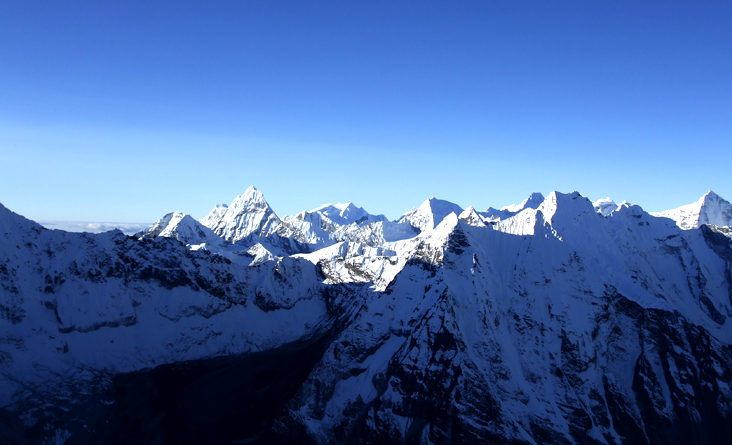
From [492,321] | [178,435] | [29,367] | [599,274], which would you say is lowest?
[178,435]

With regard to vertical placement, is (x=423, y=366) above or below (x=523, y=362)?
below

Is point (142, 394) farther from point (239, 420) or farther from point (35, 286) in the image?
point (35, 286)

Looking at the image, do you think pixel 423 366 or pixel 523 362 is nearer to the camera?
pixel 423 366

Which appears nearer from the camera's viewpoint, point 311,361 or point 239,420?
point 239,420

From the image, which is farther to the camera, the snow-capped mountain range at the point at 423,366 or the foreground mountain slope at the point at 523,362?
the snow-capped mountain range at the point at 423,366

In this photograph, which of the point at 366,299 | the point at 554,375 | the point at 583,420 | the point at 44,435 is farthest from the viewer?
the point at 366,299

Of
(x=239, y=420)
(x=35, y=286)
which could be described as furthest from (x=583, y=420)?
(x=35, y=286)

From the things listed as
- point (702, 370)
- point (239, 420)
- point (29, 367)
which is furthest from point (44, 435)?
point (702, 370)

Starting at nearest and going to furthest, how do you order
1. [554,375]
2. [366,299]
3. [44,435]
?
[44,435] < [554,375] < [366,299]

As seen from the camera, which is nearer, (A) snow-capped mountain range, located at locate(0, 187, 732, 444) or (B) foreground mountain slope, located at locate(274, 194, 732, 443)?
(B) foreground mountain slope, located at locate(274, 194, 732, 443)

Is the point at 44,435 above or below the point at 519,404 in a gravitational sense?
below
